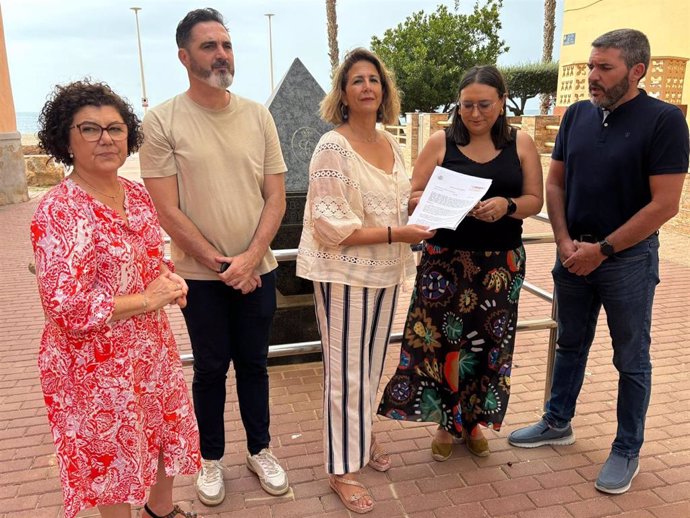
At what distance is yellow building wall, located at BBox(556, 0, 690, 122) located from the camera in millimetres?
11609

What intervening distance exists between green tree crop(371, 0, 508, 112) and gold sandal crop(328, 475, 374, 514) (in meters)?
22.8

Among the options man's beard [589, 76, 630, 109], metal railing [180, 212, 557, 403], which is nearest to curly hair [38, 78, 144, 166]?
metal railing [180, 212, 557, 403]

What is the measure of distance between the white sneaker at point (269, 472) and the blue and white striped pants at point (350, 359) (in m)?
0.26

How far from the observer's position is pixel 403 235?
2426mm

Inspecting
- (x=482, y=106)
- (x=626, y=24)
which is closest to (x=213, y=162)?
(x=482, y=106)

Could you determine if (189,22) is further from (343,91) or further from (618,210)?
(618,210)

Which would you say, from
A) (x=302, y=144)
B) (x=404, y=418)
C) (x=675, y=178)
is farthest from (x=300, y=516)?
(x=302, y=144)

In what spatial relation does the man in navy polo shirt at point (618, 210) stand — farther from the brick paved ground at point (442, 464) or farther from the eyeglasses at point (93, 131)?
the eyeglasses at point (93, 131)

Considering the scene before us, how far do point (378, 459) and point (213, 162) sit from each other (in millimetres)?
1695

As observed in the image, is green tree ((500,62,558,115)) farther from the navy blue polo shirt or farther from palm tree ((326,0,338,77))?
the navy blue polo shirt

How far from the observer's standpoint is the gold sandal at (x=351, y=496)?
8.65ft

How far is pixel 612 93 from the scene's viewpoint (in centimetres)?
251

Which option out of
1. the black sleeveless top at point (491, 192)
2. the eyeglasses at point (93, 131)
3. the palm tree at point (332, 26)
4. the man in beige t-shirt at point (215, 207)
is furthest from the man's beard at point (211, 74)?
the palm tree at point (332, 26)

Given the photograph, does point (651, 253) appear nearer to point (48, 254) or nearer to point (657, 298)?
point (48, 254)
